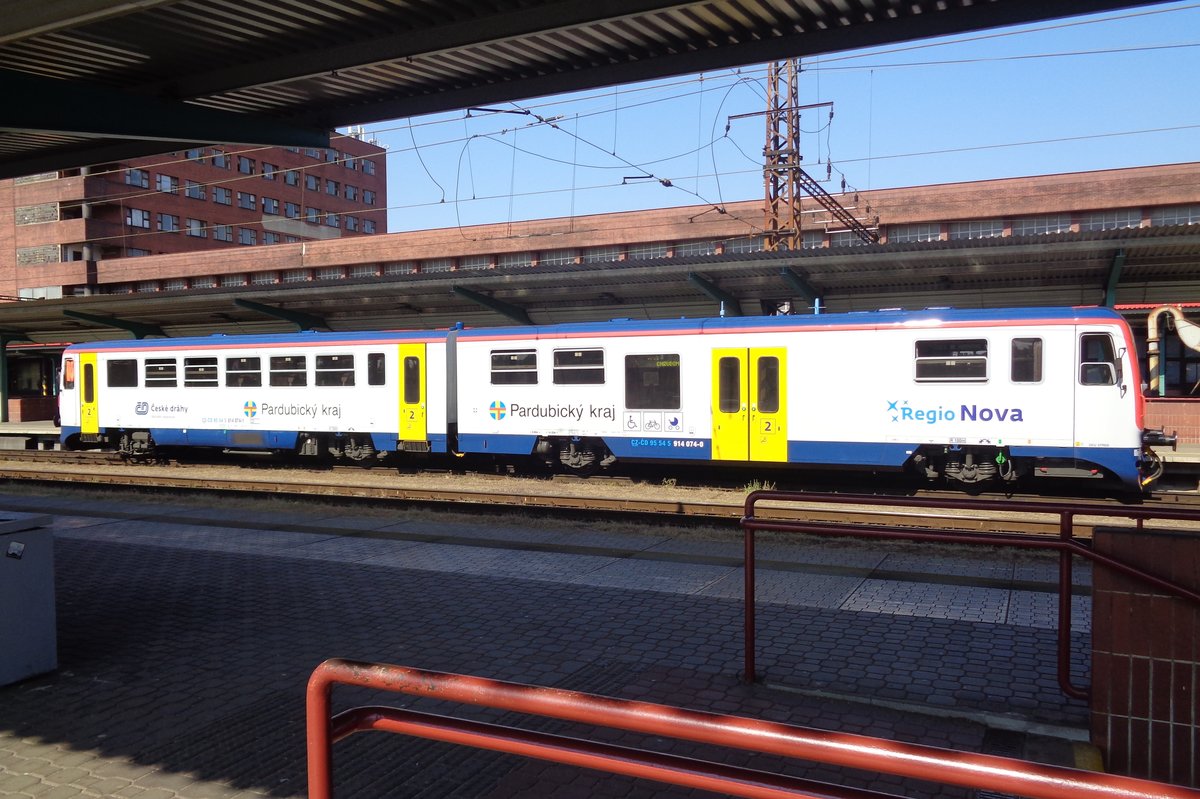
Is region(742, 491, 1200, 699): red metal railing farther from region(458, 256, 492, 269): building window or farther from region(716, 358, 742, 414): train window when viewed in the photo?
region(458, 256, 492, 269): building window

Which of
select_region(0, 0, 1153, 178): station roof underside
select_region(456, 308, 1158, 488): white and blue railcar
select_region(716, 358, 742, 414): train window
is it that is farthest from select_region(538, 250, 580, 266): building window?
select_region(0, 0, 1153, 178): station roof underside

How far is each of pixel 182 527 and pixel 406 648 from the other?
276 inches

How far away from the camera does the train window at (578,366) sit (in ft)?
54.0

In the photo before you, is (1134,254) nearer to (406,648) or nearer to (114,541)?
(406,648)

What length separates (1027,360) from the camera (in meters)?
13.6

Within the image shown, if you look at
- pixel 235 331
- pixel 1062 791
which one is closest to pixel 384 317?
pixel 235 331

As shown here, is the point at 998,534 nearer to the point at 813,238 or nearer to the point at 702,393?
the point at 702,393

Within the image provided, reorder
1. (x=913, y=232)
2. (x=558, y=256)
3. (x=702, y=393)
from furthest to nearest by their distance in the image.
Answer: (x=558, y=256)
(x=913, y=232)
(x=702, y=393)

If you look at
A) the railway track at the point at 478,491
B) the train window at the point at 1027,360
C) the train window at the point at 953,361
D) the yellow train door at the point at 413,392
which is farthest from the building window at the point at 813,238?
the train window at the point at 1027,360

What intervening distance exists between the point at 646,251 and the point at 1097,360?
29.9 meters

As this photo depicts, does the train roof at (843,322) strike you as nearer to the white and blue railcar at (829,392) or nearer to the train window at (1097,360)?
the white and blue railcar at (829,392)

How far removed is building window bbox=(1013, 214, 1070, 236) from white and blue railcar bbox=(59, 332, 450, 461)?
26.6 m

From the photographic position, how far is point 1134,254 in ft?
55.3

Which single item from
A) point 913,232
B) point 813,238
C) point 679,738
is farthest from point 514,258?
point 679,738
